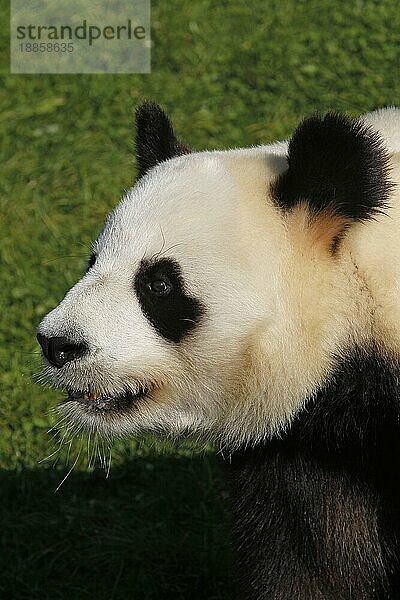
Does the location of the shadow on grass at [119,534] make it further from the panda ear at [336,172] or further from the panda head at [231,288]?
the panda ear at [336,172]

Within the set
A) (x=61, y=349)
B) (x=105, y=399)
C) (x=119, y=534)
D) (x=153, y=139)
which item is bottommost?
(x=119, y=534)

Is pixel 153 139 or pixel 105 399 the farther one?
pixel 153 139

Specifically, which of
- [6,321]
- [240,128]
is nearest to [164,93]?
[240,128]

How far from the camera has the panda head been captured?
11.2 ft

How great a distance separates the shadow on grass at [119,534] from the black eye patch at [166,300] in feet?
5.90

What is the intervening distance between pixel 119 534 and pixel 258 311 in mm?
2393

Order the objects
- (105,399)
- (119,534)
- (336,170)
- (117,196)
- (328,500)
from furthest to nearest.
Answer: (117,196)
(119,534)
(328,500)
(105,399)
(336,170)

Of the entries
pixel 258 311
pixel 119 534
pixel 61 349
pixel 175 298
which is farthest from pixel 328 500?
pixel 119 534

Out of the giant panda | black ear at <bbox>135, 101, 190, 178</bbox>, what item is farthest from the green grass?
black ear at <bbox>135, 101, 190, 178</bbox>

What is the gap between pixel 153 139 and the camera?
401cm

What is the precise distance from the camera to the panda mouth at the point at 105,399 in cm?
358

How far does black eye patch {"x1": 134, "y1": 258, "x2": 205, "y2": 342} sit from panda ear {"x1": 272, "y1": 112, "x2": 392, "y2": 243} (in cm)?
39

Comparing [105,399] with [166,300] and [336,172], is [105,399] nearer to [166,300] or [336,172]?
[166,300]

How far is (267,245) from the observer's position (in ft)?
11.3
